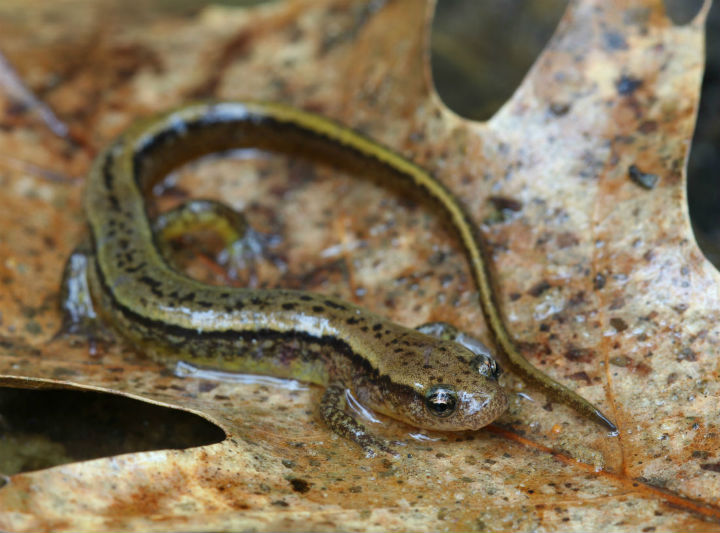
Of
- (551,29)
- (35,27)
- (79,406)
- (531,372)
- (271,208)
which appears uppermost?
(551,29)

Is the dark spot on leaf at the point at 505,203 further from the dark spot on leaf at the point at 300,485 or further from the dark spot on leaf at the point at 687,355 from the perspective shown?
the dark spot on leaf at the point at 300,485

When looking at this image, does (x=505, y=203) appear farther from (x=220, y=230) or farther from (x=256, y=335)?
(x=220, y=230)

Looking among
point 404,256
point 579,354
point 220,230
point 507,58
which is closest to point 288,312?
point 404,256

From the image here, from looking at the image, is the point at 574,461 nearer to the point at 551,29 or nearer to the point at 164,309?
the point at 164,309

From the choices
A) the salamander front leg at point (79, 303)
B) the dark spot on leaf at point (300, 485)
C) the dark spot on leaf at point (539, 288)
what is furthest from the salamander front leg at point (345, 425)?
the salamander front leg at point (79, 303)

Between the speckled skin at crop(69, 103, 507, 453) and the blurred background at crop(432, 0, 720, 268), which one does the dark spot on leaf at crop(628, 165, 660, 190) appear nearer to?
the blurred background at crop(432, 0, 720, 268)

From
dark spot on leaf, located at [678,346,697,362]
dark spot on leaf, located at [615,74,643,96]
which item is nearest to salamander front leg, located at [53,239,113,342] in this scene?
dark spot on leaf, located at [678,346,697,362]

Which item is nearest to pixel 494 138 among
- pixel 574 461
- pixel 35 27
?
pixel 574 461
